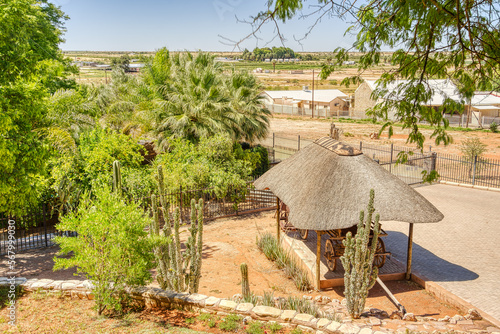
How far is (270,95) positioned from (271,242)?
49.2 metres

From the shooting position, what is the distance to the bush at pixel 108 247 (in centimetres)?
705

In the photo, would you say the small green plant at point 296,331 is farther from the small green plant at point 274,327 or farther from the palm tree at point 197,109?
the palm tree at point 197,109

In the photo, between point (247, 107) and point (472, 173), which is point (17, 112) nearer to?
point (247, 107)

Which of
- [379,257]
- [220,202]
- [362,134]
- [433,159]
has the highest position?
[362,134]

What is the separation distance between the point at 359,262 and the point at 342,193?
8.31ft

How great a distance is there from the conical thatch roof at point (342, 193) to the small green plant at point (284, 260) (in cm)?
169

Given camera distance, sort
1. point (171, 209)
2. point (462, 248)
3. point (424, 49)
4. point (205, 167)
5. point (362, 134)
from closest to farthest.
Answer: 1. point (424, 49)
2. point (462, 248)
3. point (171, 209)
4. point (205, 167)
5. point (362, 134)

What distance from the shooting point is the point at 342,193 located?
10.0 m

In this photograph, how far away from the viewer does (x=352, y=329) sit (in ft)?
21.6

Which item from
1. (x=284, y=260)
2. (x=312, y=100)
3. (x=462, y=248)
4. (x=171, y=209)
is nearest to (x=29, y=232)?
(x=171, y=209)

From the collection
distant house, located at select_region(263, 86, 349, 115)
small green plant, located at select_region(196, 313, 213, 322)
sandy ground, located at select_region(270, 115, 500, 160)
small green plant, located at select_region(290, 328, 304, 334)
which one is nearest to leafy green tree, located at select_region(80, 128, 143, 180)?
small green plant, located at select_region(196, 313, 213, 322)

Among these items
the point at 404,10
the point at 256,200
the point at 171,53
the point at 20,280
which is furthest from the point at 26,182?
the point at 171,53

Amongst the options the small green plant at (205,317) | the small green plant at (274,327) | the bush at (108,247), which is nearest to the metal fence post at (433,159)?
the small green plant at (274,327)

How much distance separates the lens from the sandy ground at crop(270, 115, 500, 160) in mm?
34094
